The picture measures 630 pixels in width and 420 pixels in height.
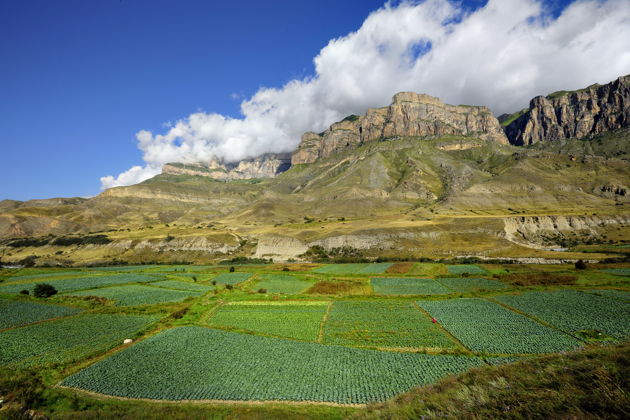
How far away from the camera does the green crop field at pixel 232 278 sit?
66769 mm

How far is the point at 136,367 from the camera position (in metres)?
25.8

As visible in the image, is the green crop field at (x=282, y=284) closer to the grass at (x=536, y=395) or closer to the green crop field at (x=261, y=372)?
the green crop field at (x=261, y=372)

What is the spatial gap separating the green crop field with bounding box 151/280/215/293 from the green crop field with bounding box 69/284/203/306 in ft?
6.71

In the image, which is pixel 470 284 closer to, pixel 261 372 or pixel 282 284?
pixel 282 284

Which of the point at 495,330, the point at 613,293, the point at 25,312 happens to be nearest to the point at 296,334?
the point at 495,330

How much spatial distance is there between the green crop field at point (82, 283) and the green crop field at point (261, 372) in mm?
40864

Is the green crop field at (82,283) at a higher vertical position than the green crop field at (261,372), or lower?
higher

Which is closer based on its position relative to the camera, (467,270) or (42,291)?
(42,291)

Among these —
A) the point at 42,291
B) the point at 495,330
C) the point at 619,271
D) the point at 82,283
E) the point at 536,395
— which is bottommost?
the point at 495,330

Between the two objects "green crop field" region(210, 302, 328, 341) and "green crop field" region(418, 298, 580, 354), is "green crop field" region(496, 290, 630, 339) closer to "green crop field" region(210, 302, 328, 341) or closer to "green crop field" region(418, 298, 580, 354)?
"green crop field" region(418, 298, 580, 354)

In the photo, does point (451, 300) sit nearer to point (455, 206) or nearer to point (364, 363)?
point (364, 363)

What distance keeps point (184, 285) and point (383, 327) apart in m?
46.1

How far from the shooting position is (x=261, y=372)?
80.8 feet

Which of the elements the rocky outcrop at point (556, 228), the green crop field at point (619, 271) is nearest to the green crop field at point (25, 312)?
the green crop field at point (619, 271)
